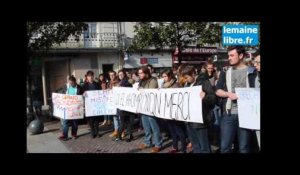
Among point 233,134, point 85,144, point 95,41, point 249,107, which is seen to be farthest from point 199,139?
point 95,41

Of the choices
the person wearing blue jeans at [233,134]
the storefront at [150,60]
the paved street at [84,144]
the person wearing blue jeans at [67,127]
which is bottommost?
the paved street at [84,144]

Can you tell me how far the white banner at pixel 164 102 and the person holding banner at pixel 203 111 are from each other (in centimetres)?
9

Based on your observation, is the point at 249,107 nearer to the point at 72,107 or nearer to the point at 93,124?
the point at 93,124

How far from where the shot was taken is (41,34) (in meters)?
10.2

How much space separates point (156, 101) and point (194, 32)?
5.06 metres

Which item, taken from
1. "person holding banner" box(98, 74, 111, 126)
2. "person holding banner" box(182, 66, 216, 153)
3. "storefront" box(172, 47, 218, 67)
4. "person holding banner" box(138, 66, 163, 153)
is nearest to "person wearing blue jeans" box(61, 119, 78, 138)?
"person holding banner" box(98, 74, 111, 126)

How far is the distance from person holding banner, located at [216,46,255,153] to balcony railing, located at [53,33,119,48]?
541 inches

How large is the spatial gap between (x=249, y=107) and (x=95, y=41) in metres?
14.8

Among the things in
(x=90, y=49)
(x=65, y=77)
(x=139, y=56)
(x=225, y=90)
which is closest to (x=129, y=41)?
(x=139, y=56)

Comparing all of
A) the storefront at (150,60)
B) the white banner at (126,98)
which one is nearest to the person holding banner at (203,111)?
the white banner at (126,98)

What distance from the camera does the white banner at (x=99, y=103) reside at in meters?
7.96

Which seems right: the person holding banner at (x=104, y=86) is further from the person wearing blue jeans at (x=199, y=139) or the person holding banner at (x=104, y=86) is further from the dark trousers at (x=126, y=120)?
the person wearing blue jeans at (x=199, y=139)
